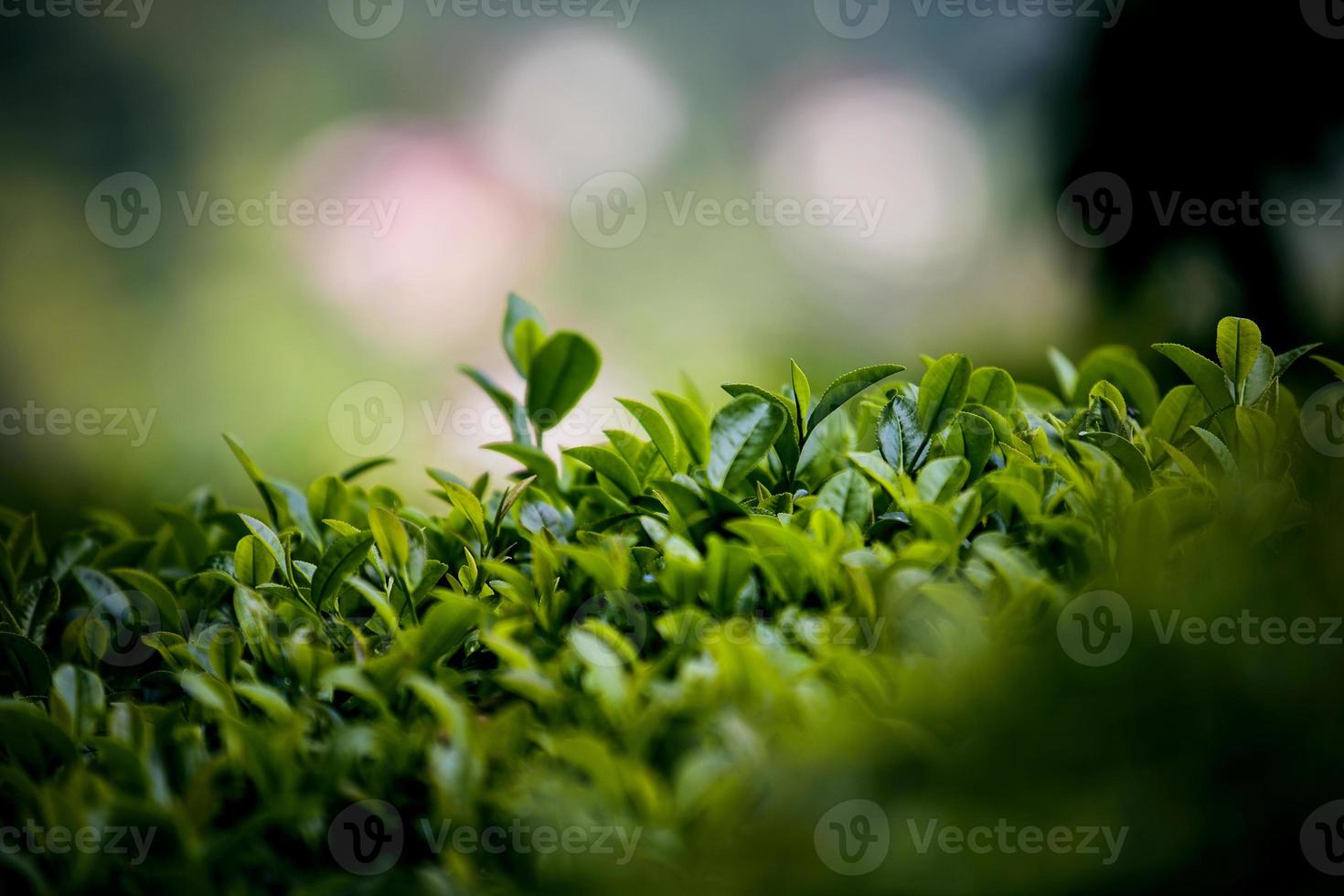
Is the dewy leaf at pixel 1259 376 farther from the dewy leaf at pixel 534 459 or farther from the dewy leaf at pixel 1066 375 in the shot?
the dewy leaf at pixel 534 459

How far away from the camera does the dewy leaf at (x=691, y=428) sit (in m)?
0.93

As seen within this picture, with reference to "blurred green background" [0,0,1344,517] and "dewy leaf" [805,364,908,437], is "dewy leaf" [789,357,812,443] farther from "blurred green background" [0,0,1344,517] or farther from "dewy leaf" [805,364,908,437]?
"blurred green background" [0,0,1344,517]

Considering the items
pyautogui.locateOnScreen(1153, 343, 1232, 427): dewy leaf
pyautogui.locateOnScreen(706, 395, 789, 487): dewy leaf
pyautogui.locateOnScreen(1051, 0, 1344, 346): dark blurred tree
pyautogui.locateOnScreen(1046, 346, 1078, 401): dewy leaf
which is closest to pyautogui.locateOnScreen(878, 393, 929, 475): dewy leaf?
pyautogui.locateOnScreen(706, 395, 789, 487): dewy leaf

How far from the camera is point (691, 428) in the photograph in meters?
0.95

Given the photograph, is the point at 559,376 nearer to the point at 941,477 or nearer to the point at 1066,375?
the point at 941,477

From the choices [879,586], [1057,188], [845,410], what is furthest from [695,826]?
[1057,188]

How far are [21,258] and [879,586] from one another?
5229mm

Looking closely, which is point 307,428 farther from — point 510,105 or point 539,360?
point 539,360

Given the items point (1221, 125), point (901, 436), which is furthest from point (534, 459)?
point (1221, 125)

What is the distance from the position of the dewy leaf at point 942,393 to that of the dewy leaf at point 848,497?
12 centimetres

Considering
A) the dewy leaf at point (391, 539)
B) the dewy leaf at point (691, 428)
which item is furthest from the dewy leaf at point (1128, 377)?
the dewy leaf at point (391, 539)

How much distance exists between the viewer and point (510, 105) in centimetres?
571

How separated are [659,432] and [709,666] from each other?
0.30 metres

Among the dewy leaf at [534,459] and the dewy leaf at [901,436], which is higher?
the dewy leaf at [901,436]
